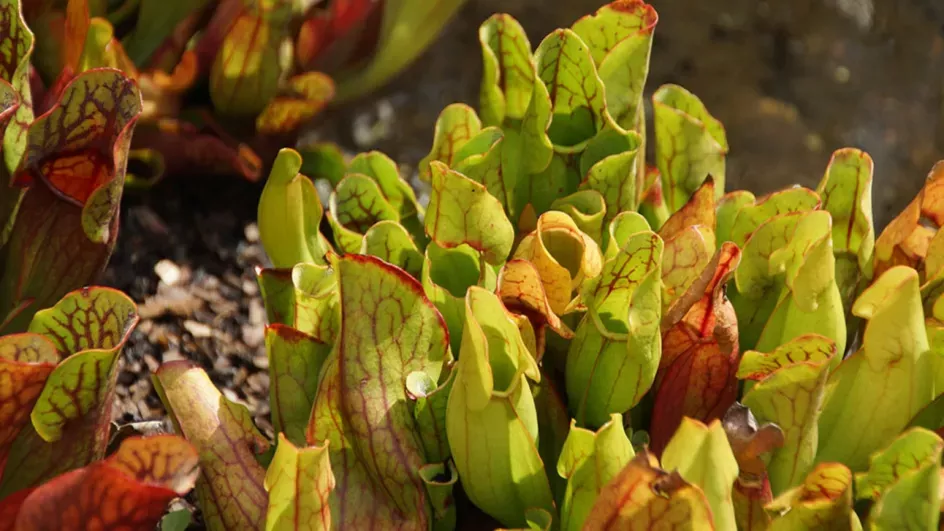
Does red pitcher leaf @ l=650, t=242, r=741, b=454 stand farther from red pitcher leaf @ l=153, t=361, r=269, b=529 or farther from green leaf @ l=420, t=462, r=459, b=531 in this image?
red pitcher leaf @ l=153, t=361, r=269, b=529

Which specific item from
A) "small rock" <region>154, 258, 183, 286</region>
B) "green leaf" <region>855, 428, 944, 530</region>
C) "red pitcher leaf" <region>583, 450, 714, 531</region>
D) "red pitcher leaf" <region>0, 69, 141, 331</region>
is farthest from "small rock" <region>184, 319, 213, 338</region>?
"green leaf" <region>855, 428, 944, 530</region>

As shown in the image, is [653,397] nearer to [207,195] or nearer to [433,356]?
[433,356]

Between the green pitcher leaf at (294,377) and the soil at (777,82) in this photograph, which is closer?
the green pitcher leaf at (294,377)

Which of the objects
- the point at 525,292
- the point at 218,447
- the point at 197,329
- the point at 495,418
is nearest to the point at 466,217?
the point at 525,292

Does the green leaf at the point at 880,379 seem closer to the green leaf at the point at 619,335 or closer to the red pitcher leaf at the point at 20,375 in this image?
the green leaf at the point at 619,335

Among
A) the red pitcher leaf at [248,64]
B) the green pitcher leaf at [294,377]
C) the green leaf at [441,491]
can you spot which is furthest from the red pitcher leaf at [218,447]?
the red pitcher leaf at [248,64]

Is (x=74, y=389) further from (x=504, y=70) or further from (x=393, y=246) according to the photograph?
(x=504, y=70)

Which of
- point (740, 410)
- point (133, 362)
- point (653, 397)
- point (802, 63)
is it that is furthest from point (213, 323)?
point (802, 63)
